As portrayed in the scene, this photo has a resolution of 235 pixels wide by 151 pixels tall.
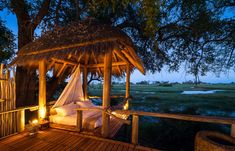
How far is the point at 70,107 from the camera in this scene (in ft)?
15.0

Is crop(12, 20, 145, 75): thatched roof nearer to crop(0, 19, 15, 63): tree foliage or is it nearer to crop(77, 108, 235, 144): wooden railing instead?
crop(77, 108, 235, 144): wooden railing

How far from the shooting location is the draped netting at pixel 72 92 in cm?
472

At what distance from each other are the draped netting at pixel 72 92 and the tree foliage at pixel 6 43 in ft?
10.3

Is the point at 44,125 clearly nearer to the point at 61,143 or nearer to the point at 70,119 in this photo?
the point at 70,119

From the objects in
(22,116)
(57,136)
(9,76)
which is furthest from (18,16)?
(57,136)

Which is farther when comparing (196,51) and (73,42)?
(196,51)

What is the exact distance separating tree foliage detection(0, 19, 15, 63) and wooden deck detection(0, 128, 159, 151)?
12.7 feet

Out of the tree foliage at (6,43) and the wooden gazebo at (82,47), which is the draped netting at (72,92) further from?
the tree foliage at (6,43)

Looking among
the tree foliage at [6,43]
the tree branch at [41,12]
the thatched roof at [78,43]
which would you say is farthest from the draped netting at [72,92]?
the tree foliage at [6,43]

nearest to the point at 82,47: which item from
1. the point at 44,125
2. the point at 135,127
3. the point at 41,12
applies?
the point at 135,127

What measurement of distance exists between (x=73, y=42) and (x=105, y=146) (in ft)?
9.04

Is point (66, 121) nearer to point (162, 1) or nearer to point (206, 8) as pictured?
point (162, 1)

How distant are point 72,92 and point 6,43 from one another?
3.64 metres

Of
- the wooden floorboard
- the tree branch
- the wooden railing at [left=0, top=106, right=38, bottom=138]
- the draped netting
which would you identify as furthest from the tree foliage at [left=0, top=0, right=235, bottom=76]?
the wooden railing at [left=0, top=106, right=38, bottom=138]
